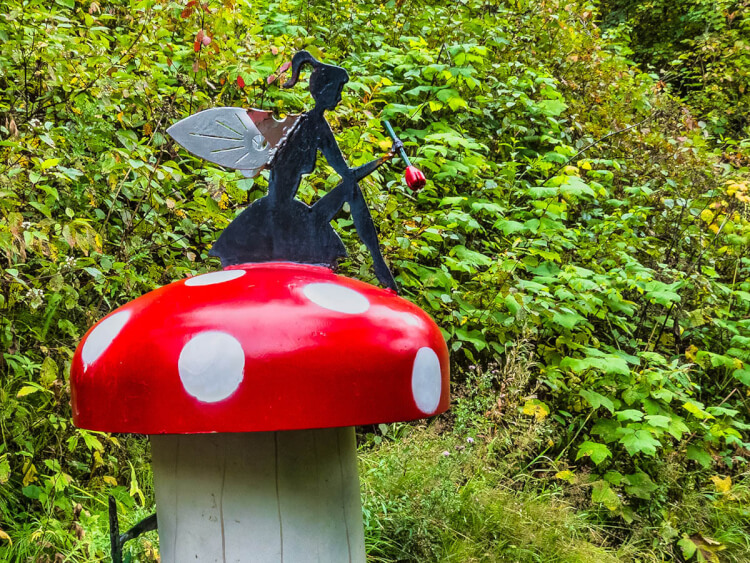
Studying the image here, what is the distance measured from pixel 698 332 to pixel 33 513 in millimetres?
3777

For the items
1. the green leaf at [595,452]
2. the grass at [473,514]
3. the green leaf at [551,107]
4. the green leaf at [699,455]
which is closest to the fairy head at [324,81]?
the grass at [473,514]

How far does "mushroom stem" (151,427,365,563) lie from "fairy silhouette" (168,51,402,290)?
35 centimetres

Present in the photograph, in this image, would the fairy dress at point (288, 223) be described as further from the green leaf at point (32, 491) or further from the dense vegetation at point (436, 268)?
the green leaf at point (32, 491)

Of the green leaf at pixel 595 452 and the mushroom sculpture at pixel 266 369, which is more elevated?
the mushroom sculpture at pixel 266 369

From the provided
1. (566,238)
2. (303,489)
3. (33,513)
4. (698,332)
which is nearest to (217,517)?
(303,489)

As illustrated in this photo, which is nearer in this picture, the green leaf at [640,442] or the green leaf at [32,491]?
the green leaf at [32,491]

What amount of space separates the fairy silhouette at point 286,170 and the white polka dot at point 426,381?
0.22 meters

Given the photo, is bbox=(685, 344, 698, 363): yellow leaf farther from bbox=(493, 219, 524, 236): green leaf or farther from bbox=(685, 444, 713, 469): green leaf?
bbox=(493, 219, 524, 236): green leaf

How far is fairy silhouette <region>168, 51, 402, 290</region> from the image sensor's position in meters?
1.20

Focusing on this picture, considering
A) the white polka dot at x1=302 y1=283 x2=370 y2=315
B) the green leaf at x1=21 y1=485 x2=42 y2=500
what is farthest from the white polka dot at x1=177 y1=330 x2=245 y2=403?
the green leaf at x1=21 y1=485 x2=42 y2=500

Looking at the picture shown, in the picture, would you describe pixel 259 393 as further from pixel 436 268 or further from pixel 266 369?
pixel 436 268

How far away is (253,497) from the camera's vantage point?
1058 mm

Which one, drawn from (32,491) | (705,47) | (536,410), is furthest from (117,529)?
(705,47)

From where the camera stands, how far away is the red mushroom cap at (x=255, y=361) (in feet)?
2.87
